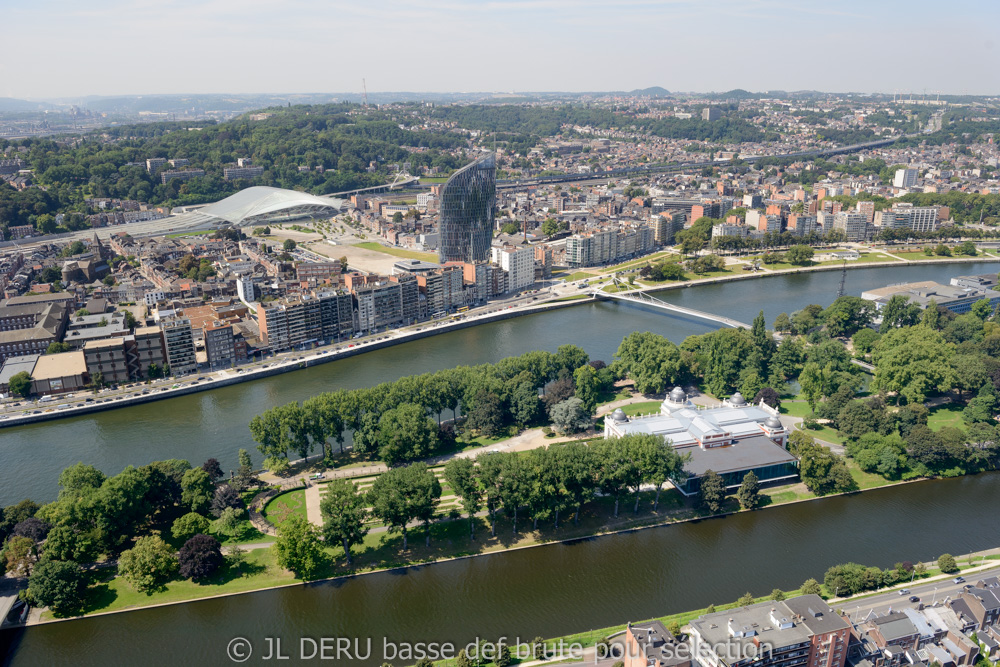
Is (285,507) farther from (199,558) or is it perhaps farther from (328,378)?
(328,378)

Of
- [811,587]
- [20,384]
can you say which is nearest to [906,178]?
[811,587]

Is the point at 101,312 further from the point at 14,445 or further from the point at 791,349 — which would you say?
the point at 791,349

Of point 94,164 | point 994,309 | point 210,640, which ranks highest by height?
point 94,164

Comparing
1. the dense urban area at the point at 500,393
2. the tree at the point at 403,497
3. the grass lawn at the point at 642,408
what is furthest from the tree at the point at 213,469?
the grass lawn at the point at 642,408

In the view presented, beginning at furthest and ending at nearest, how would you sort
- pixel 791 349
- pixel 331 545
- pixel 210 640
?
pixel 791 349 → pixel 331 545 → pixel 210 640

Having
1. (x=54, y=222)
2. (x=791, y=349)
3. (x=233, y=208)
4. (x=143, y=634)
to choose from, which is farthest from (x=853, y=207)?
(x=54, y=222)

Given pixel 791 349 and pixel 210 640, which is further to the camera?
pixel 791 349

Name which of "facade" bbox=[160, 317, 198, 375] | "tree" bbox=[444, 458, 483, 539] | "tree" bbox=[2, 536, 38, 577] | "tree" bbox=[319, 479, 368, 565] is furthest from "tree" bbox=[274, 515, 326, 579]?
"facade" bbox=[160, 317, 198, 375]

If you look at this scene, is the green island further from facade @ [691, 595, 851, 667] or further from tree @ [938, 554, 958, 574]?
facade @ [691, 595, 851, 667]
